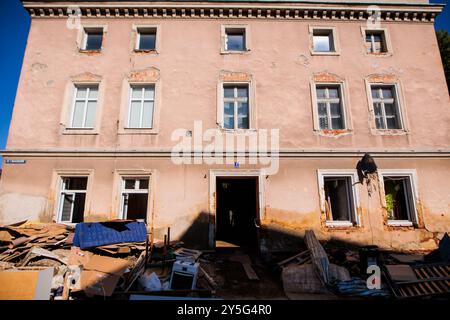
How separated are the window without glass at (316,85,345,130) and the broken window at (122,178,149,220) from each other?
673 cm

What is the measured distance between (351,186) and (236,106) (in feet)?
16.2

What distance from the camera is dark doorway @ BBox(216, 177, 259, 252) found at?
11344mm

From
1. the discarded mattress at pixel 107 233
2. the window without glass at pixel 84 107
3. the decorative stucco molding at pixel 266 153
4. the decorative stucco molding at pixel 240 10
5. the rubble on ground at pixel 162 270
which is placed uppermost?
the decorative stucco molding at pixel 240 10

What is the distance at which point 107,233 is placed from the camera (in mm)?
5992

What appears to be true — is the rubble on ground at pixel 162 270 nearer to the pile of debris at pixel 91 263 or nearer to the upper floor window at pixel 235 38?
the pile of debris at pixel 91 263

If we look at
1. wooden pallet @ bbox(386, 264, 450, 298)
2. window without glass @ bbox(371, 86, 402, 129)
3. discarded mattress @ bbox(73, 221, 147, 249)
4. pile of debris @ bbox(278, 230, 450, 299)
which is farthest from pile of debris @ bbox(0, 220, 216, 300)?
window without glass @ bbox(371, 86, 402, 129)

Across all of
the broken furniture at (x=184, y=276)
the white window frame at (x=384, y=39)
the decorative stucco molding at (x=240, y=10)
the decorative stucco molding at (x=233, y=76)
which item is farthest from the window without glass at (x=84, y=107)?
the white window frame at (x=384, y=39)

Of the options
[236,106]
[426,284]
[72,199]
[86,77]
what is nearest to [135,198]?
[72,199]

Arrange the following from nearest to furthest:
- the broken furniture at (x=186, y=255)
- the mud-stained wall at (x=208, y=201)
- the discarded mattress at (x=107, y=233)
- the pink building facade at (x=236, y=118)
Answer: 1. the discarded mattress at (x=107, y=233)
2. the broken furniture at (x=186, y=255)
3. the mud-stained wall at (x=208, y=201)
4. the pink building facade at (x=236, y=118)

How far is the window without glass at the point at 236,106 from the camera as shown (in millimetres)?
8562

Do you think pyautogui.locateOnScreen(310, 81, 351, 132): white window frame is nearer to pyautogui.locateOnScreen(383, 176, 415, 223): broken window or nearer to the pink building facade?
the pink building facade

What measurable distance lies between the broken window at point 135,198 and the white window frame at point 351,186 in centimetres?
591

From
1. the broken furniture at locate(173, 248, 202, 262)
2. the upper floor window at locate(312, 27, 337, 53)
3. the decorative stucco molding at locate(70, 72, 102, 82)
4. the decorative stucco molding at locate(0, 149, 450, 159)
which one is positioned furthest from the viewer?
the upper floor window at locate(312, 27, 337, 53)
